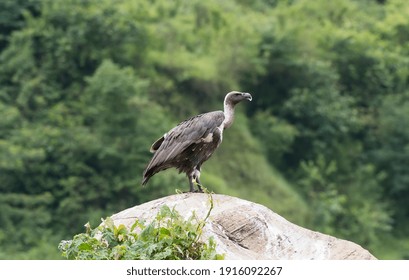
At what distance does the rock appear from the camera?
16.3 m

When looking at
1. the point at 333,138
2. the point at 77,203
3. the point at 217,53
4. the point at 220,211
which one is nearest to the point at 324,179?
the point at 333,138

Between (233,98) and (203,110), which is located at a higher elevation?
(233,98)

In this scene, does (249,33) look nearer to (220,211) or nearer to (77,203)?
(77,203)

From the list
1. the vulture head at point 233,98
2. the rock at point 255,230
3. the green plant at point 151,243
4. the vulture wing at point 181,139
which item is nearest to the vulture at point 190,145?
the vulture wing at point 181,139

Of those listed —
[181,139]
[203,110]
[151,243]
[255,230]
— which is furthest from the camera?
[203,110]

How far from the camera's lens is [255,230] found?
1655 centimetres

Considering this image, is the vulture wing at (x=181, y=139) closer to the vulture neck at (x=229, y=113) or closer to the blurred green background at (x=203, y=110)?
the vulture neck at (x=229, y=113)

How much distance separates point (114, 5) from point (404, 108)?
1239 centimetres

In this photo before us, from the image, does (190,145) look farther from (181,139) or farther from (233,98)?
(233,98)

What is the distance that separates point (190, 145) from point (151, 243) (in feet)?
13.0

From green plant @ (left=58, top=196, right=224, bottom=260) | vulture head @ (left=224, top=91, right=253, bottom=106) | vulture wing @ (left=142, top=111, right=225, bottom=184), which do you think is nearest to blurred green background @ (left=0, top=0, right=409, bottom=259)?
vulture head @ (left=224, top=91, right=253, bottom=106)

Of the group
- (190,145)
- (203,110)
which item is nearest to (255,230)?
(190,145)

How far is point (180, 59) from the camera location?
60.0 m

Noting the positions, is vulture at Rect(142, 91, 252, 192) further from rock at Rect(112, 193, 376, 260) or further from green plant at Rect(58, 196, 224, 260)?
green plant at Rect(58, 196, 224, 260)
